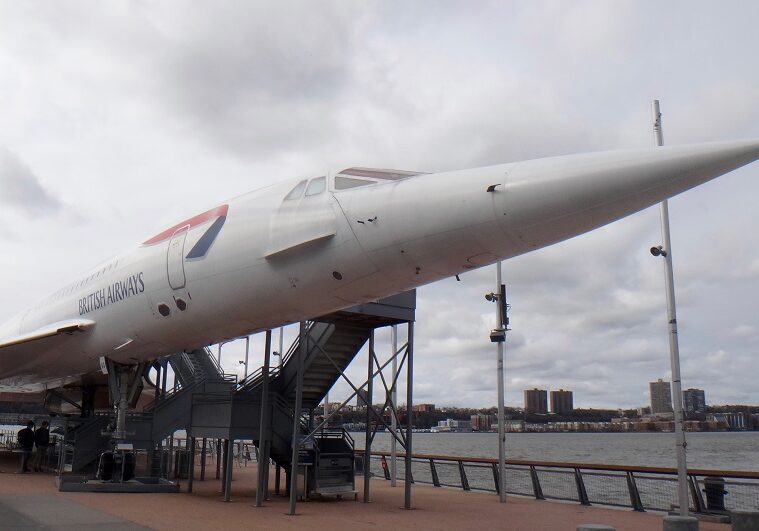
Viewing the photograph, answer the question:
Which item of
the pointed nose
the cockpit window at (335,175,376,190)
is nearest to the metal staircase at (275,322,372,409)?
the cockpit window at (335,175,376,190)

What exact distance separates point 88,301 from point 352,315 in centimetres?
476

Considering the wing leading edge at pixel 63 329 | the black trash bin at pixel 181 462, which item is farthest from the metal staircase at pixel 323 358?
the black trash bin at pixel 181 462

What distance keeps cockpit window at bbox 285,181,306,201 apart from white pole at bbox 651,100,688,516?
17.4 feet

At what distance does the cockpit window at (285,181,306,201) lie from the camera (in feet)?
27.2

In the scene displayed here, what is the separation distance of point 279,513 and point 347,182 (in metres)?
6.20

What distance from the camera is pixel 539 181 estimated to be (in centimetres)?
590

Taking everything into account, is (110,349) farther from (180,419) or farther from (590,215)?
(590,215)

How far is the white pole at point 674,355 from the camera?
10289 millimetres

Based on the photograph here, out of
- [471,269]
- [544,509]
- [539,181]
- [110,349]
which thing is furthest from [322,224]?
[544,509]

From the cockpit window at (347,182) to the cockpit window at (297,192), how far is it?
0.61 metres

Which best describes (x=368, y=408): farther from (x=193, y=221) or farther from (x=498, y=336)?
(x=193, y=221)

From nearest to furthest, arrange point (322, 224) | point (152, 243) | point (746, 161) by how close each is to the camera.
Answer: point (746, 161) → point (322, 224) → point (152, 243)

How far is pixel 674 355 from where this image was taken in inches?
438

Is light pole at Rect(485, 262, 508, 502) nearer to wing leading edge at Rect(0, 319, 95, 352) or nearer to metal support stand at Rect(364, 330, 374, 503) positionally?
metal support stand at Rect(364, 330, 374, 503)
